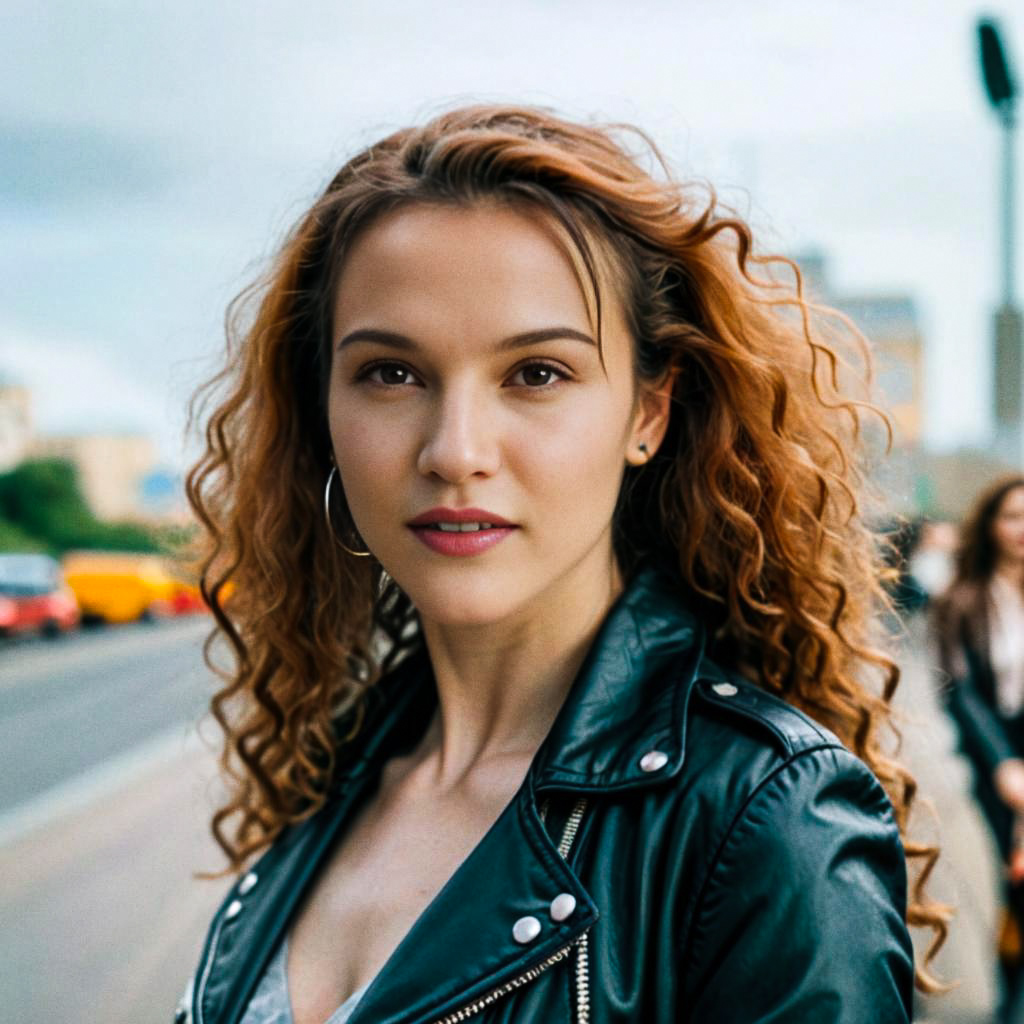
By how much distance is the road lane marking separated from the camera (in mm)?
8062

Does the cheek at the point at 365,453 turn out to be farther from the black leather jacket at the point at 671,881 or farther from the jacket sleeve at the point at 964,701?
the jacket sleeve at the point at 964,701

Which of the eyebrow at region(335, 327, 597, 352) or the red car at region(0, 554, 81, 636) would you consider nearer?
the eyebrow at region(335, 327, 597, 352)

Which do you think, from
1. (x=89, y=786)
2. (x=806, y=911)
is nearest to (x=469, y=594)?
(x=806, y=911)

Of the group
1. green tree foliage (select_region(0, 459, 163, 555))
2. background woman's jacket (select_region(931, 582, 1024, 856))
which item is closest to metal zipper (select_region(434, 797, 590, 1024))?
background woman's jacket (select_region(931, 582, 1024, 856))

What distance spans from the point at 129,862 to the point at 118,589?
2362 centimetres

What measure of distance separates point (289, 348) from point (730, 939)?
1.21m

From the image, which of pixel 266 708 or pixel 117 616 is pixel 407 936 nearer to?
pixel 266 708

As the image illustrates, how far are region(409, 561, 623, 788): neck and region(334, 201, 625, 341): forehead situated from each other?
1.23 ft

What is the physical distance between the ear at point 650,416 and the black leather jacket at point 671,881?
0.28 metres

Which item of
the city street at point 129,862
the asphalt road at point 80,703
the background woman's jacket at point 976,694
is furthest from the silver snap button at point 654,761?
the background woman's jacket at point 976,694

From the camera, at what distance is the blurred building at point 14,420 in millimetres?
64500

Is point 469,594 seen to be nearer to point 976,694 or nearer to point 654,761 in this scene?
point 654,761

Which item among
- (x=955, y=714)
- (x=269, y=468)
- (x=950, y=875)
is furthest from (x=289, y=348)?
(x=950, y=875)

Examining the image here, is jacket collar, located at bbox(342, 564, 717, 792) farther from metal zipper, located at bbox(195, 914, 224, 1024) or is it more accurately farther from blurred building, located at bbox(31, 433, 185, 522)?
blurred building, located at bbox(31, 433, 185, 522)
